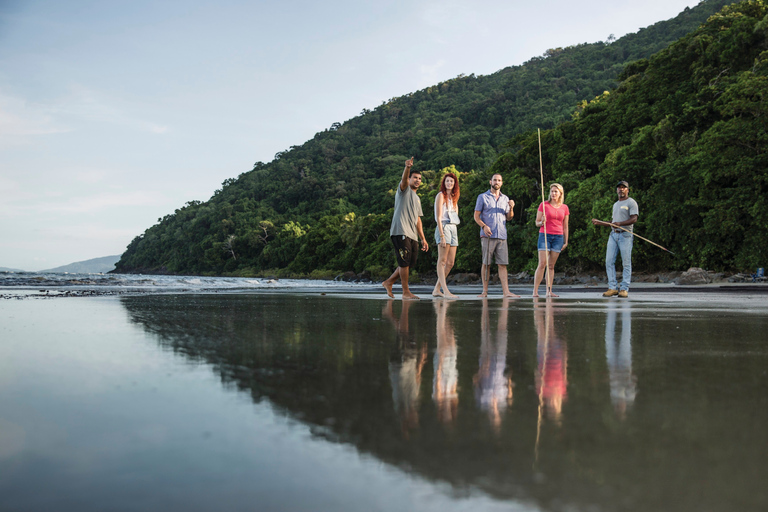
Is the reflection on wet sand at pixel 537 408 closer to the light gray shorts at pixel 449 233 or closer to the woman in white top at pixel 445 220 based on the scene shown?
the woman in white top at pixel 445 220

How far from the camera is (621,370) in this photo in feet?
7.26

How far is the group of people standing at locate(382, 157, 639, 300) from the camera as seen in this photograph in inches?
343

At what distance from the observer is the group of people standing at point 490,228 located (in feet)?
28.6

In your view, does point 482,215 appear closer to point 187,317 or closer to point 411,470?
point 187,317

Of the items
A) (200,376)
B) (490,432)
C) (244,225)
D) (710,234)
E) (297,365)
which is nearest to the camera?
(490,432)

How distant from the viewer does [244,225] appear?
3718 inches

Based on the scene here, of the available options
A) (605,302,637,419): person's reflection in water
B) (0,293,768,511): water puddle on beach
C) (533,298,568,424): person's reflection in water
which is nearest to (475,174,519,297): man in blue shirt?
(605,302,637,419): person's reflection in water

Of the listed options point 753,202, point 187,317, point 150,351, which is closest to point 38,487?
point 150,351

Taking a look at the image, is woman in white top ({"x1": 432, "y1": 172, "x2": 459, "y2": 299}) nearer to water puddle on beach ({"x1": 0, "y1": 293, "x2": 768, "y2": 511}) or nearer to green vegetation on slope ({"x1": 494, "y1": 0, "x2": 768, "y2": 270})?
water puddle on beach ({"x1": 0, "y1": 293, "x2": 768, "y2": 511})

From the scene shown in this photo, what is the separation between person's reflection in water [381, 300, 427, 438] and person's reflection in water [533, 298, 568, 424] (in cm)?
39

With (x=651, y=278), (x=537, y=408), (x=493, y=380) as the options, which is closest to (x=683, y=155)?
(x=651, y=278)

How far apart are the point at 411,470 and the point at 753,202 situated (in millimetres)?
21351

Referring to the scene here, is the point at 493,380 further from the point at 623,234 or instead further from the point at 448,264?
the point at 623,234

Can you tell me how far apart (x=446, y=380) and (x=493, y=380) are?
6.9 inches
